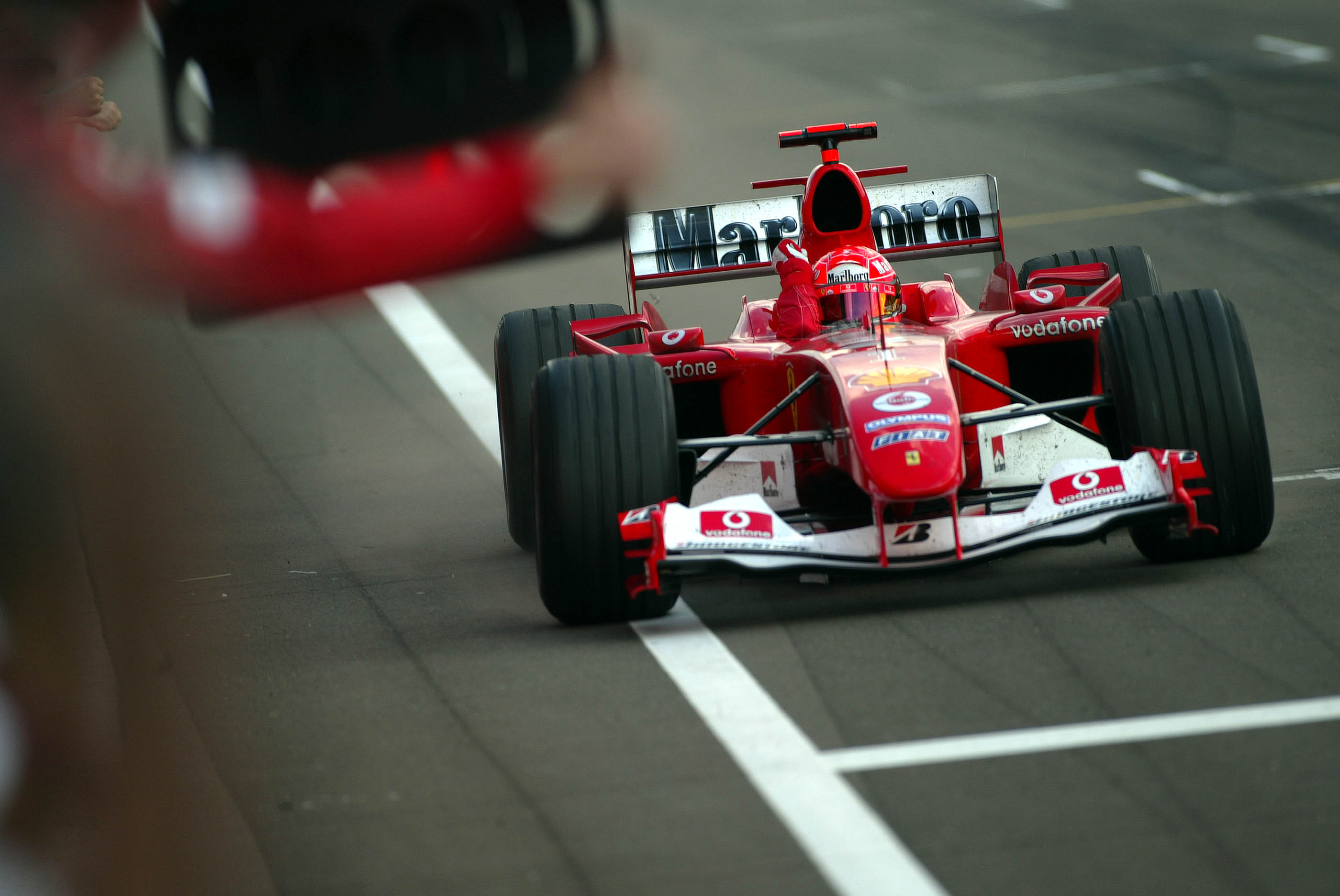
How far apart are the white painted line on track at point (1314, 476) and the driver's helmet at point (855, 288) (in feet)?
6.88

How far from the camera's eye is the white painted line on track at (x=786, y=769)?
13.0 feet

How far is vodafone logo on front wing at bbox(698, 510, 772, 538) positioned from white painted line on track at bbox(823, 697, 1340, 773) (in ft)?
4.82

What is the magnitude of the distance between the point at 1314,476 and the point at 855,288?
8.14 ft

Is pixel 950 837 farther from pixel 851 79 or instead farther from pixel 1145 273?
pixel 851 79

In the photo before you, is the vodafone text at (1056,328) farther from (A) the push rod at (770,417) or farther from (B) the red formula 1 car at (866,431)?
(A) the push rod at (770,417)

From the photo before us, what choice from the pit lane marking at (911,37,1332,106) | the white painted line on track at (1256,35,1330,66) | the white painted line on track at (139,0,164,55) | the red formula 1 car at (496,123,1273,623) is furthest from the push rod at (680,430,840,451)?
the white painted line on track at (1256,35,1330,66)

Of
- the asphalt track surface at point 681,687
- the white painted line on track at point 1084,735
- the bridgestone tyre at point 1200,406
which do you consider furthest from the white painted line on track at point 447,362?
the white painted line on track at point 1084,735

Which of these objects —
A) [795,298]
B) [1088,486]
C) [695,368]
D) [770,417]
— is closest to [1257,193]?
[795,298]

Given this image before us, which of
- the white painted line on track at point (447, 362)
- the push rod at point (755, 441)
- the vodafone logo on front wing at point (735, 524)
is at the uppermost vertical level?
the push rod at point (755, 441)

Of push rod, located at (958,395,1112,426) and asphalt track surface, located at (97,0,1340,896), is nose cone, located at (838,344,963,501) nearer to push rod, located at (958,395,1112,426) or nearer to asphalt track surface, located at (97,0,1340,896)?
push rod, located at (958,395,1112,426)

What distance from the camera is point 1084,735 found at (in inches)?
189

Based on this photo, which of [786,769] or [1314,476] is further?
[1314,476]

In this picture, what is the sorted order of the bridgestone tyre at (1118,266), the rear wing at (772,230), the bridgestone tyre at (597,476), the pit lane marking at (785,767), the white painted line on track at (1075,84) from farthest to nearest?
the white painted line on track at (1075,84)
the rear wing at (772,230)
the bridgestone tyre at (1118,266)
the bridgestone tyre at (597,476)
the pit lane marking at (785,767)

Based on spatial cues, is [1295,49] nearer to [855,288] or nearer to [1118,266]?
[1118,266]
